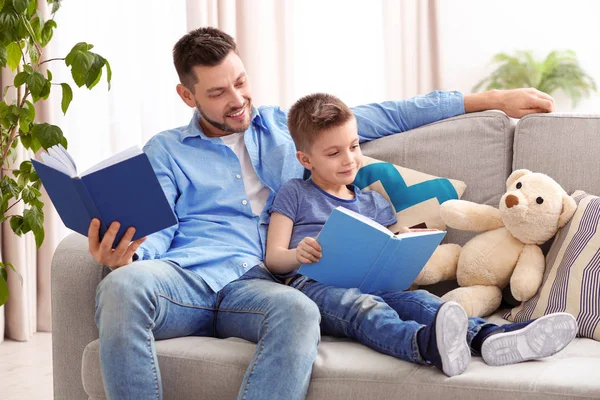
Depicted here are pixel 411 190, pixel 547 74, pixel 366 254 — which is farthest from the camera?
pixel 547 74

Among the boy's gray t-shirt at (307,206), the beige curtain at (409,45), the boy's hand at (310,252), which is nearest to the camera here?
the boy's hand at (310,252)

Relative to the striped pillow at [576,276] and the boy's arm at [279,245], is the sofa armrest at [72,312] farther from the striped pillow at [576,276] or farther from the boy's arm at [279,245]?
the striped pillow at [576,276]

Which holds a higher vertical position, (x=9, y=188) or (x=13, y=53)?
(x=13, y=53)

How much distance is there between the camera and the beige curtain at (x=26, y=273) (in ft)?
10.8

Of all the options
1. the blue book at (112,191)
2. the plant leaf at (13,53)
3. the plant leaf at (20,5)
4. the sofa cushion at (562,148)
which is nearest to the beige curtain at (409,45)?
the sofa cushion at (562,148)

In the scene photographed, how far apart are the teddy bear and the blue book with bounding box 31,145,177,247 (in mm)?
747

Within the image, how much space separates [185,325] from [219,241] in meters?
0.26

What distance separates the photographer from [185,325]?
68.6 inches

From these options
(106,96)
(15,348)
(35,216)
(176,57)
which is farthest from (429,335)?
(106,96)

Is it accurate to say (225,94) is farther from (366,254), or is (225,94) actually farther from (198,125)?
(366,254)

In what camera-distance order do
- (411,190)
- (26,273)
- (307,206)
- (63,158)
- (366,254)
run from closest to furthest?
(63,158) < (366,254) < (307,206) < (411,190) < (26,273)

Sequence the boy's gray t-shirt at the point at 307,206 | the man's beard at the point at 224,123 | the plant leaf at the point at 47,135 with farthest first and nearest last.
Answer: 1. the plant leaf at the point at 47,135
2. the man's beard at the point at 224,123
3. the boy's gray t-shirt at the point at 307,206

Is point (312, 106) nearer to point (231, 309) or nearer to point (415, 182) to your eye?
point (415, 182)

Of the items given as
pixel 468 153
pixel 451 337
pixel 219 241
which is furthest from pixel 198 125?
pixel 451 337
